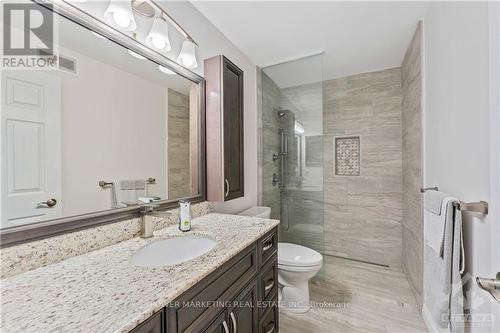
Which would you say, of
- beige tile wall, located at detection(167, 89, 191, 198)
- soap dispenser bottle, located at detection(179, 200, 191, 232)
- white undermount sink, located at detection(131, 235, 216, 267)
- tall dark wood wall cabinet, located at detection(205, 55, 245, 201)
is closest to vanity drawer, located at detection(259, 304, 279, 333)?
white undermount sink, located at detection(131, 235, 216, 267)

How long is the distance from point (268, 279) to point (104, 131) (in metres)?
1.29

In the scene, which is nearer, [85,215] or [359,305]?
[85,215]

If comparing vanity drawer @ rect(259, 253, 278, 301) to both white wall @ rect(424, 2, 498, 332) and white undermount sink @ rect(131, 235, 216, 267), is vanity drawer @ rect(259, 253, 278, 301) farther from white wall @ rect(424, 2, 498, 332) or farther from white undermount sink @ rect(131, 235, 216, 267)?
white wall @ rect(424, 2, 498, 332)

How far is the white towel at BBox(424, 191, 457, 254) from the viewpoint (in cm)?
108

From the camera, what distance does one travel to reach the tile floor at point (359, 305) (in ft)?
5.50

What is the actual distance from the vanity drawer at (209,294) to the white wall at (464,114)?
3.17 ft

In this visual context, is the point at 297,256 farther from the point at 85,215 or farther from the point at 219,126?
the point at 85,215

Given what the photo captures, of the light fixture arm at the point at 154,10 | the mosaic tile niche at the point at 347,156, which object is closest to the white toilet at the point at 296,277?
the mosaic tile niche at the point at 347,156

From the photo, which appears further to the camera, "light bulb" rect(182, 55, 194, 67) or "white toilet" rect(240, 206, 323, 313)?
"white toilet" rect(240, 206, 323, 313)

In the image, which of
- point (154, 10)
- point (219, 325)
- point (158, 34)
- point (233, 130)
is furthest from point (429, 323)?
point (154, 10)

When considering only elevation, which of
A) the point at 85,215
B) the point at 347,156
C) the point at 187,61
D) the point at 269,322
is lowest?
the point at 269,322

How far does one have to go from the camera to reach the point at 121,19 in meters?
1.10

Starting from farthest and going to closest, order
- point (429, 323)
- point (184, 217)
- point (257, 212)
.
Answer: point (257, 212)
point (429, 323)
point (184, 217)

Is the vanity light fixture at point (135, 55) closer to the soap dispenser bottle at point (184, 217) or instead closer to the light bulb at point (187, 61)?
the light bulb at point (187, 61)
